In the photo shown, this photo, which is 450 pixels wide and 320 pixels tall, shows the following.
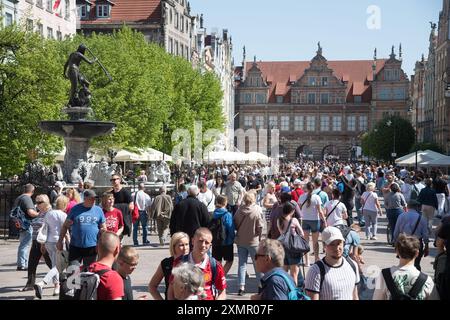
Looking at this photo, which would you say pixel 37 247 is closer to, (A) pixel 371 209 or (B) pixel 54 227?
(B) pixel 54 227

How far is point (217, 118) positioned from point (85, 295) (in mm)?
48980

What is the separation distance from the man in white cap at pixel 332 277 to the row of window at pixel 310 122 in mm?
100101

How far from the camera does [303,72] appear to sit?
109 m

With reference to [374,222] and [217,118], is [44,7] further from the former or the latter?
[374,222]

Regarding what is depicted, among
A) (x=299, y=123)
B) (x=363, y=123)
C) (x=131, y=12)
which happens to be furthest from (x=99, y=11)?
(x=363, y=123)

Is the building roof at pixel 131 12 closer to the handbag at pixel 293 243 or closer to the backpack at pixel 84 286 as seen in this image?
the handbag at pixel 293 243

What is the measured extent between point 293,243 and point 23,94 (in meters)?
16.8

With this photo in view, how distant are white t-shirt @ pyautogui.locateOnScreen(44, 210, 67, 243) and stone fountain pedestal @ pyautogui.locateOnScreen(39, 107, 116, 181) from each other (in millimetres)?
11409

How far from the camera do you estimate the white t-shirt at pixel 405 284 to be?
591cm

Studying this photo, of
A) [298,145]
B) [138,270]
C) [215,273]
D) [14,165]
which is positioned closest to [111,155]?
[14,165]

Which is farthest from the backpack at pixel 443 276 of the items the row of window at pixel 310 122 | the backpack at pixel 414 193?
the row of window at pixel 310 122

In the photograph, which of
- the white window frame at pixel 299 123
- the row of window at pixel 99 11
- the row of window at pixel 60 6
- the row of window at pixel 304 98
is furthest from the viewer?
the white window frame at pixel 299 123

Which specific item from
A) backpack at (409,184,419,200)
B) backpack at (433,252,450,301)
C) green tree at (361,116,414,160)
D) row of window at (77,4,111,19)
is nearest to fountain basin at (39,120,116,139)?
backpack at (409,184,419,200)

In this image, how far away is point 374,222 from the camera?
19.7 metres
